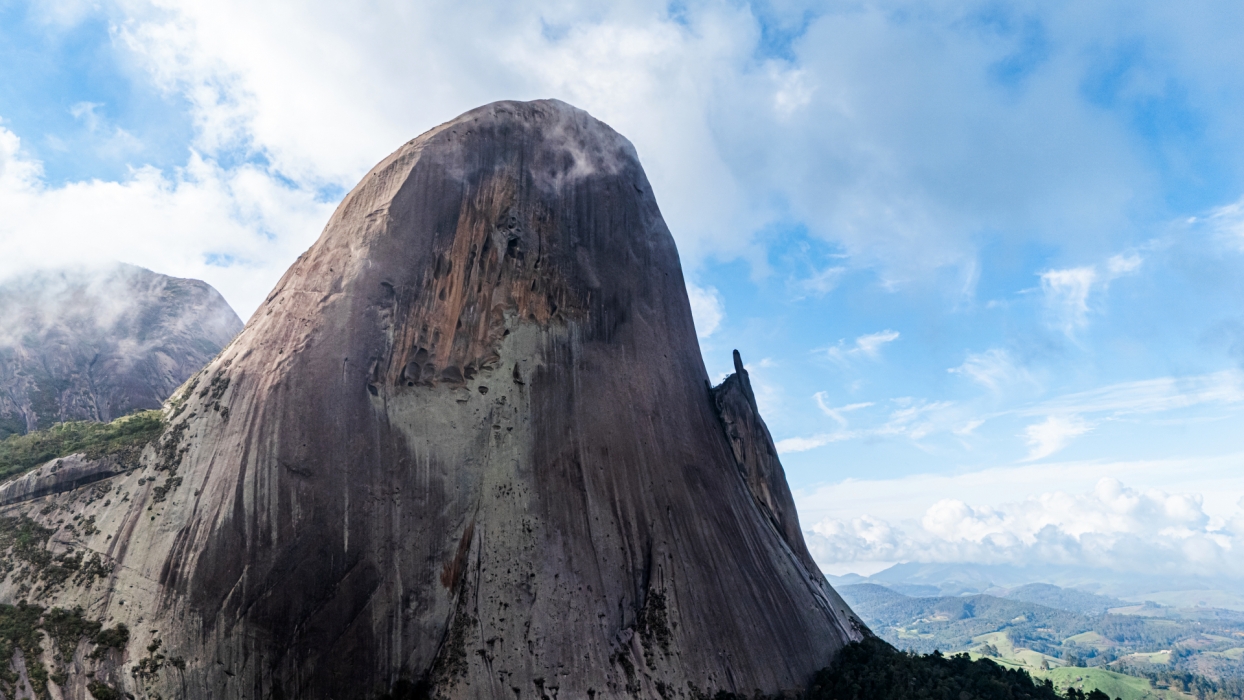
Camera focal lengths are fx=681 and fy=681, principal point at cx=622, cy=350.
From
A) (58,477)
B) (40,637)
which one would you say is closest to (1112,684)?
(40,637)

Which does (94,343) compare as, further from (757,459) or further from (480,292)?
(757,459)

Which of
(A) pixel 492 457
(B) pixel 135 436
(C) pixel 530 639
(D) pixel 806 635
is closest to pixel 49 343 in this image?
(B) pixel 135 436

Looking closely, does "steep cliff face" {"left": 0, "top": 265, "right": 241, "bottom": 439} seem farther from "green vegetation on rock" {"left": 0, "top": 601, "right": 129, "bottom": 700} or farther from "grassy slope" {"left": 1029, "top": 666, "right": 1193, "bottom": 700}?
"grassy slope" {"left": 1029, "top": 666, "right": 1193, "bottom": 700}

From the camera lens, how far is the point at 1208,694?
102m

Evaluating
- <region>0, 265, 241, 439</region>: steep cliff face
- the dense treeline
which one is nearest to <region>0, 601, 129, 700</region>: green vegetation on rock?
the dense treeline

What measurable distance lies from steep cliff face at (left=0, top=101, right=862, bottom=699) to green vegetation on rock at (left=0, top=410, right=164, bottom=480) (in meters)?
1.60

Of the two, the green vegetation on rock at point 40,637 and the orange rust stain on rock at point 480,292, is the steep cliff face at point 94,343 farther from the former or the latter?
the orange rust stain on rock at point 480,292

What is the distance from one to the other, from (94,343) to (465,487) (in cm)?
6316

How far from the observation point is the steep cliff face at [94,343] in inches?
2530

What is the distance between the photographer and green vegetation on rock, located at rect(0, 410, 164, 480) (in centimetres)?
3250

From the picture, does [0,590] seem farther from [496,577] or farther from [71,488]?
[496,577]

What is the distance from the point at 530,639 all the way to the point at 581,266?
2053 cm

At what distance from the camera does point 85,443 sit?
34750 millimetres

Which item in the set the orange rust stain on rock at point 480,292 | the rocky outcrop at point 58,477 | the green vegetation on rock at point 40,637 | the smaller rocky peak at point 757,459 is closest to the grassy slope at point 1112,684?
the smaller rocky peak at point 757,459
